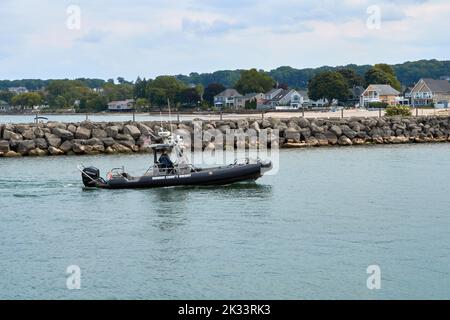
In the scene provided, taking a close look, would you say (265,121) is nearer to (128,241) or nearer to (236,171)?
(236,171)

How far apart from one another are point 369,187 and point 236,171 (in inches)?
234

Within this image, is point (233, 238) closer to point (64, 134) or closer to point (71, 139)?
point (71, 139)

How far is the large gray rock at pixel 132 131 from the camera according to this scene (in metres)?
57.7

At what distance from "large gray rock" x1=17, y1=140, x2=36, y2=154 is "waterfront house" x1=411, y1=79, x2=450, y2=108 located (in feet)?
292

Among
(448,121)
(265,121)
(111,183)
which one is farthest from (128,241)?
(448,121)

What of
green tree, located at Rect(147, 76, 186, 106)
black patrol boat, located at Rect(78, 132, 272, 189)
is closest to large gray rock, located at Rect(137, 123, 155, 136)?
black patrol boat, located at Rect(78, 132, 272, 189)

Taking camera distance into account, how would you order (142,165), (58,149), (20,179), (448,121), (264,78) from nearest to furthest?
(20,179)
(142,165)
(58,149)
(448,121)
(264,78)

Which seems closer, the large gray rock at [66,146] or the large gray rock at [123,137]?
the large gray rock at [66,146]

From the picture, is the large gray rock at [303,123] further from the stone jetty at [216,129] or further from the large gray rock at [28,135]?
the large gray rock at [28,135]

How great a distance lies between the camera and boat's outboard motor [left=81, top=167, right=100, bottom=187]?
37812 millimetres

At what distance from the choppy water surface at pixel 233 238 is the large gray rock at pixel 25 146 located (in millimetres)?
12423

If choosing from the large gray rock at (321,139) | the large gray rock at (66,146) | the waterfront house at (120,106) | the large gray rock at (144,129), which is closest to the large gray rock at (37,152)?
the large gray rock at (66,146)

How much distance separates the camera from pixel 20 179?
41.2 metres

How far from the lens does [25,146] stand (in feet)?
182
